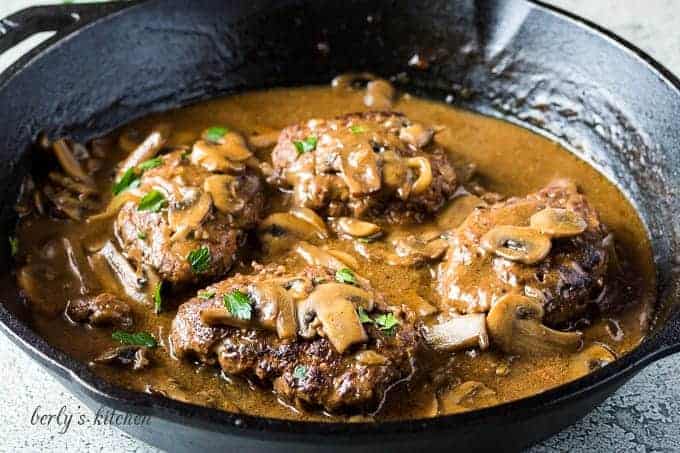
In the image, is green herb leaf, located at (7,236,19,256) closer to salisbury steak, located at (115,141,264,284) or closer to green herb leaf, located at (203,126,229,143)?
salisbury steak, located at (115,141,264,284)

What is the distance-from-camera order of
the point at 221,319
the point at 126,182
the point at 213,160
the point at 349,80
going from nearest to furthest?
the point at 221,319 → the point at 213,160 → the point at 126,182 → the point at 349,80

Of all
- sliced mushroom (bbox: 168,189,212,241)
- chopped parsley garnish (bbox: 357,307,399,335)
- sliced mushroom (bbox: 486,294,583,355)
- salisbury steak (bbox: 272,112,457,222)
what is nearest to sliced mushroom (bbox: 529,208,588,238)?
sliced mushroom (bbox: 486,294,583,355)

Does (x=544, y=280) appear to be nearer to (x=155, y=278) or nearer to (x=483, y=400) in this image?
(x=483, y=400)

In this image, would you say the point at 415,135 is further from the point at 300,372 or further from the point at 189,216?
the point at 300,372

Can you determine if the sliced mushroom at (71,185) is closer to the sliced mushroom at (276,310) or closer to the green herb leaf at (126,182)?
the green herb leaf at (126,182)

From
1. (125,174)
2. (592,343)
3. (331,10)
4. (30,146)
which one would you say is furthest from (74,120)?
(592,343)

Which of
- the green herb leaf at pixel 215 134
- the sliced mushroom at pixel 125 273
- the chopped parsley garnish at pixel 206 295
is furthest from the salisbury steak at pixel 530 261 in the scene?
the green herb leaf at pixel 215 134

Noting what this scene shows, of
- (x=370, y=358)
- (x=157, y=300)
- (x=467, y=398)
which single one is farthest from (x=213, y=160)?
(x=467, y=398)
